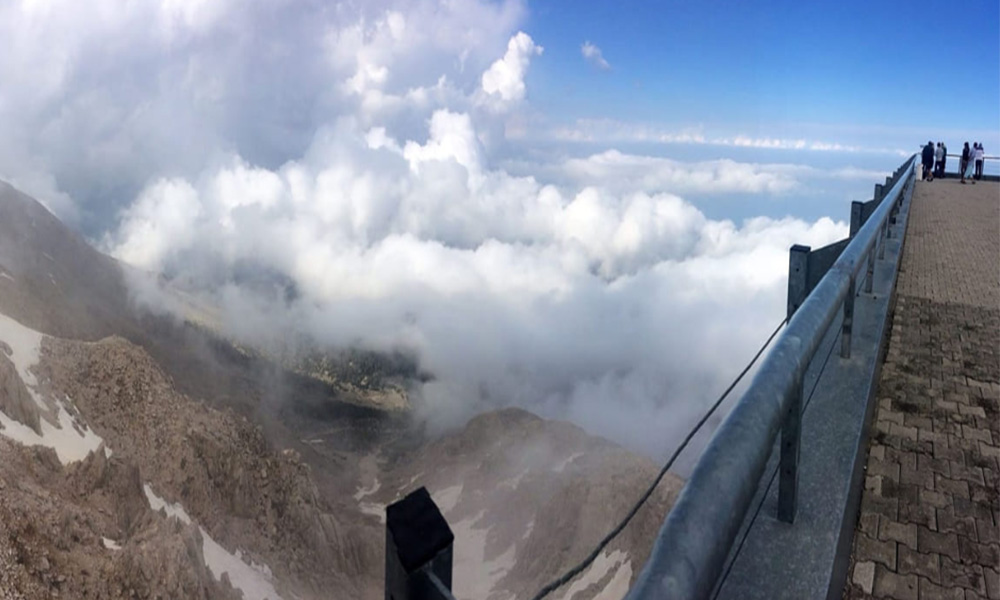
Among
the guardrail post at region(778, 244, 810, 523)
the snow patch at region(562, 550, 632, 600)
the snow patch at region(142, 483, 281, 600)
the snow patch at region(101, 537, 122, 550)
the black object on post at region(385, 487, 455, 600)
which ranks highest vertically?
the black object on post at region(385, 487, 455, 600)

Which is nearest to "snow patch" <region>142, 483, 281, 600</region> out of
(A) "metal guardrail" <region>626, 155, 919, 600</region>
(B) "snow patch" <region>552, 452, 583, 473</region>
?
(B) "snow patch" <region>552, 452, 583, 473</region>

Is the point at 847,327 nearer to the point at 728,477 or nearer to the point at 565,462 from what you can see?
the point at 728,477

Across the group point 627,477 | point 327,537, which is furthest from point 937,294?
point 627,477

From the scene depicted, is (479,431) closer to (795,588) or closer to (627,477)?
(627,477)

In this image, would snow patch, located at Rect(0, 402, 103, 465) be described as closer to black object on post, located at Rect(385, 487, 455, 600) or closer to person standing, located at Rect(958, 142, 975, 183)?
person standing, located at Rect(958, 142, 975, 183)

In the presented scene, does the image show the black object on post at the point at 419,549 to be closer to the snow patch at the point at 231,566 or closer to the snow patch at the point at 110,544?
the snow patch at the point at 110,544
